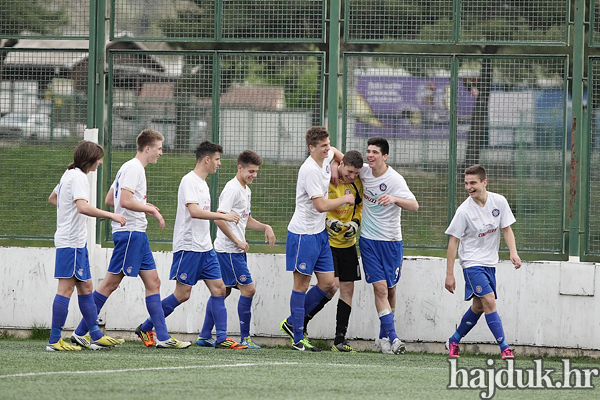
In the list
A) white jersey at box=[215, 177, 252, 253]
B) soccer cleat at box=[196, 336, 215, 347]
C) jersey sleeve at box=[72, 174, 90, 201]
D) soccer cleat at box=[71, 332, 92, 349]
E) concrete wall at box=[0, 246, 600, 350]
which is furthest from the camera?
concrete wall at box=[0, 246, 600, 350]

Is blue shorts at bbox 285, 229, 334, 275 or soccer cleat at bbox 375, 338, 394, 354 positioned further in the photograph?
soccer cleat at bbox 375, 338, 394, 354

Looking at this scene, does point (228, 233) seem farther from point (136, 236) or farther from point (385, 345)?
point (385, 345)

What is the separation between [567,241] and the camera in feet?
29.3

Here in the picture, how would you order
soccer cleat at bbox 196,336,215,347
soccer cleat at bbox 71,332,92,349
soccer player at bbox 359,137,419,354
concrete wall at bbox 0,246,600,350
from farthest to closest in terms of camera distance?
concrete wall at bbox 0,246,600,350 → soccer cleat at bbox 196,336,215,347 → soccer player at bbox 359,137,419,354 → soccer cleat at bbox 71,332,92,349

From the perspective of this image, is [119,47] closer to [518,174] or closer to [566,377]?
[518,174]

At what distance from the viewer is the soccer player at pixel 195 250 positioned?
775 cm

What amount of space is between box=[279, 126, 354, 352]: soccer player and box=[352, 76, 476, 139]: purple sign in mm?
1402

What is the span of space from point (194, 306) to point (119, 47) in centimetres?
305

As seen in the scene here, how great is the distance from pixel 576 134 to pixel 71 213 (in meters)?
5.23

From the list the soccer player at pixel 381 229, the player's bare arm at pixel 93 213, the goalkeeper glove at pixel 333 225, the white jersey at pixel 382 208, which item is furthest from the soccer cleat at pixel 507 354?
the player's bare arm at pixel 93 213

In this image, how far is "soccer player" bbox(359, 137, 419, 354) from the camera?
8.07m

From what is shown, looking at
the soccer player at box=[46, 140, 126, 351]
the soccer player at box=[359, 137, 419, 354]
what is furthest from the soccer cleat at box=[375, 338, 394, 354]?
the soccer player at box=[46, 140, 126, 351]

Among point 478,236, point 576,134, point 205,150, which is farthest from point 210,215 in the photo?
point 576,134

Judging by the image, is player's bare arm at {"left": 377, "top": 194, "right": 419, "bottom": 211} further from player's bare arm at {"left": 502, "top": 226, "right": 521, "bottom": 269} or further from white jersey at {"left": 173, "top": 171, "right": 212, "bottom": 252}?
white jersey at {"left": 173, "top": 171, "right": 212, "bottom": 252}
